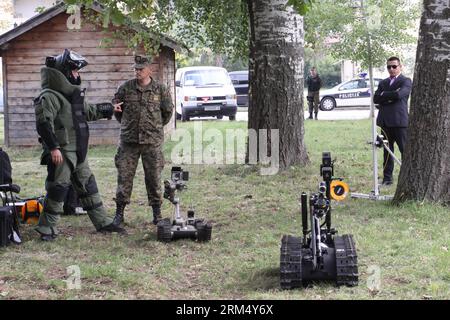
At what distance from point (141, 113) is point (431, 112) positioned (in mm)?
3543

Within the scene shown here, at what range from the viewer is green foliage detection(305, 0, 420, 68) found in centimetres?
2406

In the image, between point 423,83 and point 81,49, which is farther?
point 81,49

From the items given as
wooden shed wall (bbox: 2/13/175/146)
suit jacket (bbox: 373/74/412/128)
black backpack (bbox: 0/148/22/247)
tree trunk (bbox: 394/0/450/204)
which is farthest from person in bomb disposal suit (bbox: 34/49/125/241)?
wooden shed wall (bbox: 2/13/175/146)

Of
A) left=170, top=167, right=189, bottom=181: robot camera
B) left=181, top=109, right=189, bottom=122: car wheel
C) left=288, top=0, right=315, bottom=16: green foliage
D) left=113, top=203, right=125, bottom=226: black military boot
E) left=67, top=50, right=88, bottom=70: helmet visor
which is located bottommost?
left=113, top=203, right=125, bottom=226: black military boot

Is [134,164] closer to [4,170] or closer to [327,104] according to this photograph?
[4,170]

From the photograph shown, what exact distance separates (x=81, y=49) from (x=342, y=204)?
1094 cm

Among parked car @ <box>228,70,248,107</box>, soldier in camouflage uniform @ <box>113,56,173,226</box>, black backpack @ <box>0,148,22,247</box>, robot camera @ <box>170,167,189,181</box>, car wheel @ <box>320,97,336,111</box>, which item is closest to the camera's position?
black backpack @ <box>0,148,22,247</box>

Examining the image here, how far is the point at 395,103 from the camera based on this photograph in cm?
1116

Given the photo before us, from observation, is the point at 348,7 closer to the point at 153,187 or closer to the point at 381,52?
the point at 381,52

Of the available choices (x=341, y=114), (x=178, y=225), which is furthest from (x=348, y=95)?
(x=178, y=225)

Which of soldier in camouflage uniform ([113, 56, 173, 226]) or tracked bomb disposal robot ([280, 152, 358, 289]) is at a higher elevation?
soldier in camouflage uniform ([113, 56, 173, 226])

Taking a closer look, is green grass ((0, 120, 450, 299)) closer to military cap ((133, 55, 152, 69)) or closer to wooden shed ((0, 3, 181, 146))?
military cap ((133, 55, 152, 69))

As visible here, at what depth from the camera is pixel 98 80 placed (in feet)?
62.9

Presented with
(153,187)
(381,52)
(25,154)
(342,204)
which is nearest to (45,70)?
(153,187)
